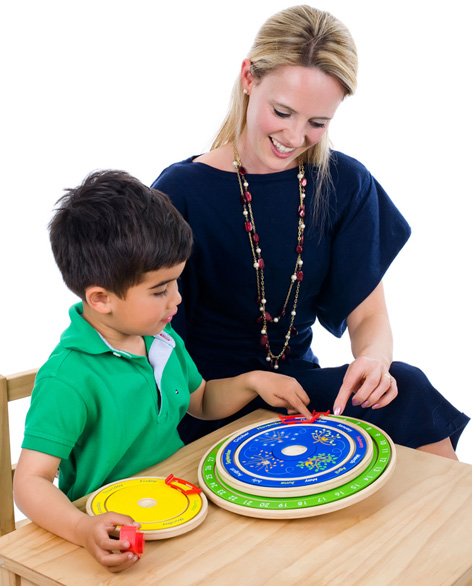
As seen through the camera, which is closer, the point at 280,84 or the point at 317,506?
the point at 317,506

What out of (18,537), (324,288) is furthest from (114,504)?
(324,288)

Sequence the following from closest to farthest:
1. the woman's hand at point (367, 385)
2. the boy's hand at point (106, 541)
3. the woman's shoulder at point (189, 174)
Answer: the boy's hand at point (106, 541), the woman's hand at point (367, 385), the woman's shoulder at point (189, 174)

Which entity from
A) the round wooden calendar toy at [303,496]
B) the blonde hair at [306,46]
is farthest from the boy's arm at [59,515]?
the blonde hair at [306,46]

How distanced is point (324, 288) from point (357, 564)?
0.79 m

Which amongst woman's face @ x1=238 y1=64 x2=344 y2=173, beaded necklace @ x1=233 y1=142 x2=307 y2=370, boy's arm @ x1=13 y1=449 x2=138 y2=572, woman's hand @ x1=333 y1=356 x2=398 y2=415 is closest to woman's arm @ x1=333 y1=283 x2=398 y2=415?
woman's hand @ x1=333 y1=356 x2=398 y2=415

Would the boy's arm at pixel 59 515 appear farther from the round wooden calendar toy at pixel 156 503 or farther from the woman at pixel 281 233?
the woman at pixel 281 233

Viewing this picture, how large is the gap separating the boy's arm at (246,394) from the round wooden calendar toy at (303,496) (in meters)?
0.19

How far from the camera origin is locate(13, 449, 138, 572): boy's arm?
0.89m

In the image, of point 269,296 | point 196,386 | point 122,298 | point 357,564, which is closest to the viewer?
point 357,564

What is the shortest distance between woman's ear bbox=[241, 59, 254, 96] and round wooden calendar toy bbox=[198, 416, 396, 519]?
72 cm

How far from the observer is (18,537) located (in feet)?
3.21

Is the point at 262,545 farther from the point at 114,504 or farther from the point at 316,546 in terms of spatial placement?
the point at 114,504

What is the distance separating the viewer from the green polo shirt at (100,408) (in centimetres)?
104

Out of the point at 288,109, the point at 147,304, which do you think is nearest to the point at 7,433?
the point at 147,304
